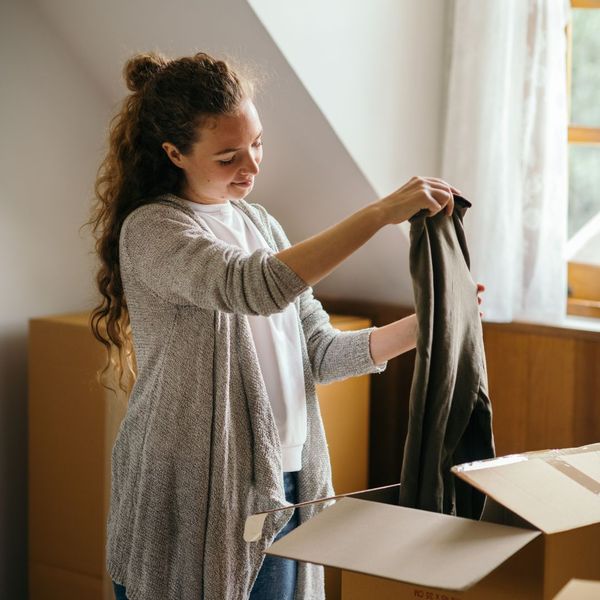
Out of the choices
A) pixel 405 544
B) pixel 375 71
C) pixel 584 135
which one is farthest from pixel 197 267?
pixel 584 135

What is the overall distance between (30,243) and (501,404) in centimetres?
127

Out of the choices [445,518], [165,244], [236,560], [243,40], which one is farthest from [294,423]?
[243,40]

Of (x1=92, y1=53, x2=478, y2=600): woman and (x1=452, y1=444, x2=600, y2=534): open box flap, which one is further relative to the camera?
(x1=92, y1=53, x2=478, y2=600): woman

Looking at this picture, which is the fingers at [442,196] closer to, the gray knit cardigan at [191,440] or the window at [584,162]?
the gray knit cardigan at [191,440]

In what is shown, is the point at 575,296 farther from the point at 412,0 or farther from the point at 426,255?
the point at 426,255

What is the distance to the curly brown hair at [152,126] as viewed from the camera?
150 cm

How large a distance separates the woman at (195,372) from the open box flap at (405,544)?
1.23 feet

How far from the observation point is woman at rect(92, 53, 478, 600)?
1494 millimetres

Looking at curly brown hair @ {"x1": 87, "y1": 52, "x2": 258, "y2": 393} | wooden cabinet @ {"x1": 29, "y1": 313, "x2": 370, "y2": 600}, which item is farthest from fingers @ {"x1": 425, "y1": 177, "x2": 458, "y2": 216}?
wooden cabinet @ {"x1": 29, "y1": 313, "x2": 370, "y2": 600}

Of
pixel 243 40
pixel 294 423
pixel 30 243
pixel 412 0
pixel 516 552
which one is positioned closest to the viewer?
pixel 516 552

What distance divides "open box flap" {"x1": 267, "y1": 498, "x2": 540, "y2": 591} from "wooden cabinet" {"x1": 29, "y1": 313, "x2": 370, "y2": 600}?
1.28 m

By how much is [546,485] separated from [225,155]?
2.29ft

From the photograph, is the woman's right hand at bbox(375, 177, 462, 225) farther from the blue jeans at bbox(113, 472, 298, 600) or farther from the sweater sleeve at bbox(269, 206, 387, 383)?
the blue jeans at bbox(113, 472, 298, 600)

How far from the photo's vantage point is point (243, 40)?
6.82 feet
